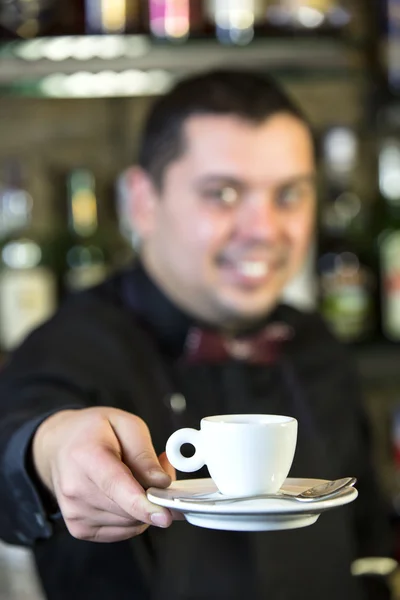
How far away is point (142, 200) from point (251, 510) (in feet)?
2.43

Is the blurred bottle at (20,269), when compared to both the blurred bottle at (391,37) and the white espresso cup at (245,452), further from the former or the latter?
the white espresso cup at (245,452)

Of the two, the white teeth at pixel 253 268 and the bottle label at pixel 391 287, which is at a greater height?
the white teeth at pixel 253 268

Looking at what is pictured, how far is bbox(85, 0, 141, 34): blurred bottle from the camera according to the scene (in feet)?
4.17

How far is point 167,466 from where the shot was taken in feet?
1.29

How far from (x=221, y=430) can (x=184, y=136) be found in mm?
616

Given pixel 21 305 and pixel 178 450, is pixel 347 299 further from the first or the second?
pixel 178 450

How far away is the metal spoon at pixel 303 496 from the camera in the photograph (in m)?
0.36

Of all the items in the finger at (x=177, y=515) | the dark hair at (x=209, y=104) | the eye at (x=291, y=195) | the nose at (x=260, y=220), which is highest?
the dark hair at (x=209, y=104)

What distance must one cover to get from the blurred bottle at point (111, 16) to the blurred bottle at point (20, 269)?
0.85 feet

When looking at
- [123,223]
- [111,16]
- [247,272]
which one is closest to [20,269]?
[123,223]

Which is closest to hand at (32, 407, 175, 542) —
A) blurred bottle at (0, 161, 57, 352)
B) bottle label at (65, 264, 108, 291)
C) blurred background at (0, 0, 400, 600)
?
blurred background at (0, 0, 400, 600)

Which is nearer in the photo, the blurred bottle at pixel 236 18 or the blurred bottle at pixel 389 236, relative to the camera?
the blurred bottle at pixel 236 18

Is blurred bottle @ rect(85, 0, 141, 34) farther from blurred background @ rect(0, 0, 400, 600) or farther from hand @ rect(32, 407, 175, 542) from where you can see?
hand @ rect(32, 407, 175, 542)

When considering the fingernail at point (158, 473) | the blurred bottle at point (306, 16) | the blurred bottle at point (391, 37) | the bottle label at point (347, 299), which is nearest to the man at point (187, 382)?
the fingernail at point (158, 473)
